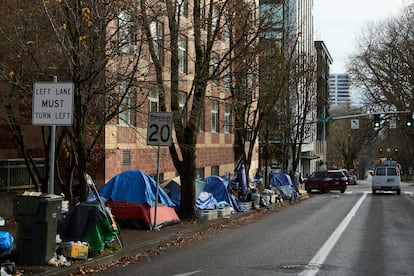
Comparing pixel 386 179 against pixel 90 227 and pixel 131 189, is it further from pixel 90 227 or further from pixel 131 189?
pixel 90 227

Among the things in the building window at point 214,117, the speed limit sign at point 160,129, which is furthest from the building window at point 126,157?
the building window at point 214,117

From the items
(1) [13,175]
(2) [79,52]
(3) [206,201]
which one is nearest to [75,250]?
(2) [79,52]

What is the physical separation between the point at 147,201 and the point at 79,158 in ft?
9.87

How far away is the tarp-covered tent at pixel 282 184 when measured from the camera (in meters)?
29.4

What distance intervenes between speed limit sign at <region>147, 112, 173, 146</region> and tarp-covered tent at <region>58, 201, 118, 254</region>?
12.8ft

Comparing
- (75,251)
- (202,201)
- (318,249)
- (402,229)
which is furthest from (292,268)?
(202,201)

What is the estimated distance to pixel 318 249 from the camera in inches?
452

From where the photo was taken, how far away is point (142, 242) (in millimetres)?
11883

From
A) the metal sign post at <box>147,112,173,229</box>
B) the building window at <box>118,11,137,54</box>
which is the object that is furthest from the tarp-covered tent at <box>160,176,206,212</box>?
the building window at <box>118,11,137,54</box>

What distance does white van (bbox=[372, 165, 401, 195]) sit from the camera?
37.7m

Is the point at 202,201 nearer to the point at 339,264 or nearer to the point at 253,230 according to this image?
the point at 253,230

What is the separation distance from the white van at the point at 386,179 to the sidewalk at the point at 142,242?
21.6 meters

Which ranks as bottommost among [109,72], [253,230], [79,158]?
[253,230]

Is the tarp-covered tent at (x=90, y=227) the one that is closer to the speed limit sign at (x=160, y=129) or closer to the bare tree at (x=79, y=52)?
the bare tree at (x=79, y=52)
